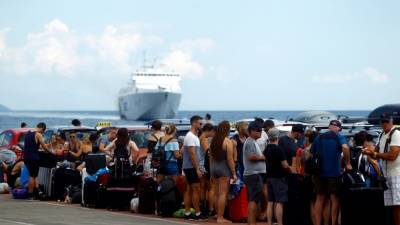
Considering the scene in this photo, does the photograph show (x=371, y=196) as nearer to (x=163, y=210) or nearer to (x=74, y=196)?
(x=163, y=210)

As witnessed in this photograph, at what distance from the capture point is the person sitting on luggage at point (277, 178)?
15.9 metres

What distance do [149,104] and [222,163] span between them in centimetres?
11195

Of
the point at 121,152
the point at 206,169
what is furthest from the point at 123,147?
the point at 206,169

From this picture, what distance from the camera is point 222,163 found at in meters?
17.5

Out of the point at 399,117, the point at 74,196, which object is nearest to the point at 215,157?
the point at 74,196

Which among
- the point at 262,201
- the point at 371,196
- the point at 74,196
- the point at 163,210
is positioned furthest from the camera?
the point at 74,196

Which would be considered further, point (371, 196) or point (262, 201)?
point (262, 201)

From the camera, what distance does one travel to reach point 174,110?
5340 inches

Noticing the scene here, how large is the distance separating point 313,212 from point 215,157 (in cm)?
218

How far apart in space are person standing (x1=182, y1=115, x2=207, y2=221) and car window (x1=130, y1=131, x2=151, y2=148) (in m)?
7.58

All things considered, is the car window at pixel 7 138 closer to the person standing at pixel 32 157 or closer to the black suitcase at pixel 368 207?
the person standing at pixel 32 157

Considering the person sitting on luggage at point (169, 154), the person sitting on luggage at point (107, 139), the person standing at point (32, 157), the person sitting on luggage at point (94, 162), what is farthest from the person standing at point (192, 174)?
the person standing at point (32, 157)

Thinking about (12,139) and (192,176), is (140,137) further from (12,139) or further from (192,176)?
(192,176)

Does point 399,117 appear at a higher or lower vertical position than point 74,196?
higher
